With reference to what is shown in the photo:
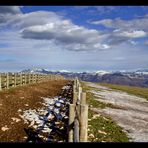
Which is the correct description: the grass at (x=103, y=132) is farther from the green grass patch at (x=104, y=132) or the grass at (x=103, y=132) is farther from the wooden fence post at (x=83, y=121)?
the wooden fence post at (x=83, y=121)

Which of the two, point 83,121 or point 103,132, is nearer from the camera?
point 83,121

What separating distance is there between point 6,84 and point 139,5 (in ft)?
101

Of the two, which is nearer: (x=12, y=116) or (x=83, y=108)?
(x=83, y=108)

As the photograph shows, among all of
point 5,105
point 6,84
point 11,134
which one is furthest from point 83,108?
point 6,84

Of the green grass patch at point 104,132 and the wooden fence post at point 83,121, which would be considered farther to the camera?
the green grass patch at point 104,132

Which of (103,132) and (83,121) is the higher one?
(83,121)

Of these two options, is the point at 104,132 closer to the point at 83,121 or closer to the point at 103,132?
the point at 103,132

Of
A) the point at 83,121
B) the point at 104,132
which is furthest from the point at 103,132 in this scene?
the point at 83,121

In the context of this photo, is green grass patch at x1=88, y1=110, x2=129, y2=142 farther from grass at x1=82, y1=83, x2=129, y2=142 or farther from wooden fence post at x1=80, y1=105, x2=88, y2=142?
wooden fence post at x1=80, y1=105, x2=88, y2=142

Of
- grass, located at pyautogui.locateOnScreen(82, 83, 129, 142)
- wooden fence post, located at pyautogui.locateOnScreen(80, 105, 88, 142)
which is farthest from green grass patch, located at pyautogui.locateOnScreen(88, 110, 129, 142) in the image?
wooden fence post, located at pyautogui.locateOnScreen(80, 105, 88, 142)

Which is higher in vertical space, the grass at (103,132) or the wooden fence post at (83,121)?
the wooden fence post at (83,121)

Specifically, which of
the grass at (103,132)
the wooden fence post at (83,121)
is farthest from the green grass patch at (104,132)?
the wooden fence post at (83,121)
